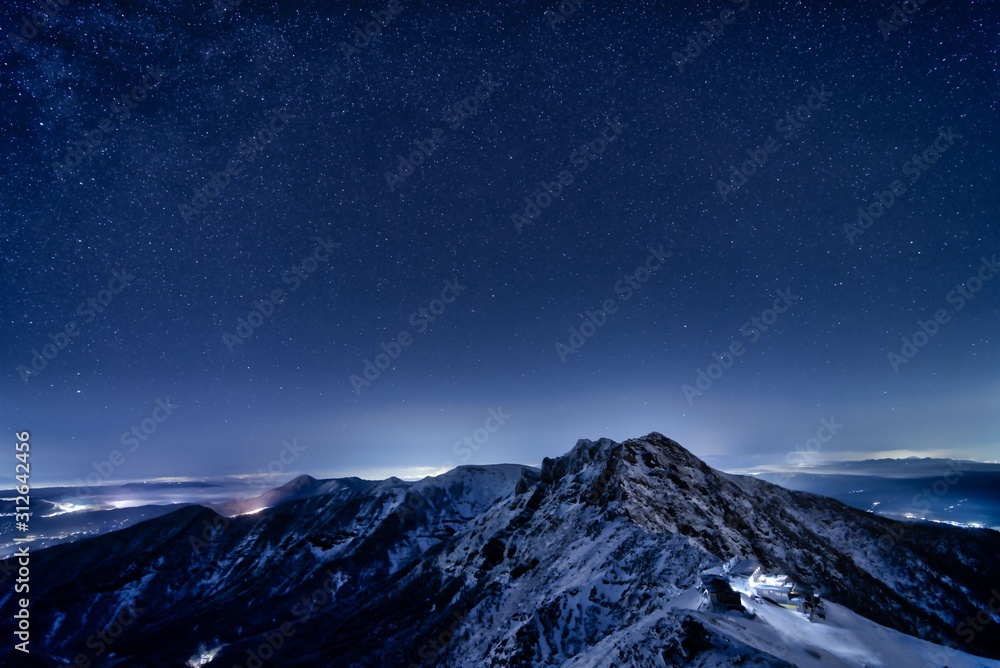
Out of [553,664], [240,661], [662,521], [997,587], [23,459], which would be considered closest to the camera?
[23,459]

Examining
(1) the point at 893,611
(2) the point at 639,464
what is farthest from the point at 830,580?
(2) the point at 639,464

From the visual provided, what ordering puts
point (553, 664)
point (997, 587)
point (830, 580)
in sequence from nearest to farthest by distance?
point (553, 664)
point (830, 580)
point (997, 587)

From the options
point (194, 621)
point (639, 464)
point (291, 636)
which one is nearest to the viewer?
point (639, 464)

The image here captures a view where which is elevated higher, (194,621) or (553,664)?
(553,664)

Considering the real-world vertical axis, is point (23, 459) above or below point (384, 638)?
above

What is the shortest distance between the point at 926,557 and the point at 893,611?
1211 inches

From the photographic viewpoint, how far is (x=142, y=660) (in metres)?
152

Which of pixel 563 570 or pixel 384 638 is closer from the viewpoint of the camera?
pixel 563 570

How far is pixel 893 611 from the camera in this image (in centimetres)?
9562

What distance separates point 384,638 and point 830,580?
119 metres

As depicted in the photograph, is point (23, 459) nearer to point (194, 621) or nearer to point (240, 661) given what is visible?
point (240, 661)

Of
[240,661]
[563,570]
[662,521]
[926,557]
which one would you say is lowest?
[240,661]

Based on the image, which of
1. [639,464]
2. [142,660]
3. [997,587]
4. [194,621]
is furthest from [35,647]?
[997,587]

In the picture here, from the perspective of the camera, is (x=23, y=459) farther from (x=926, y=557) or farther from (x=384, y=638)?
(x=926, y=557)
